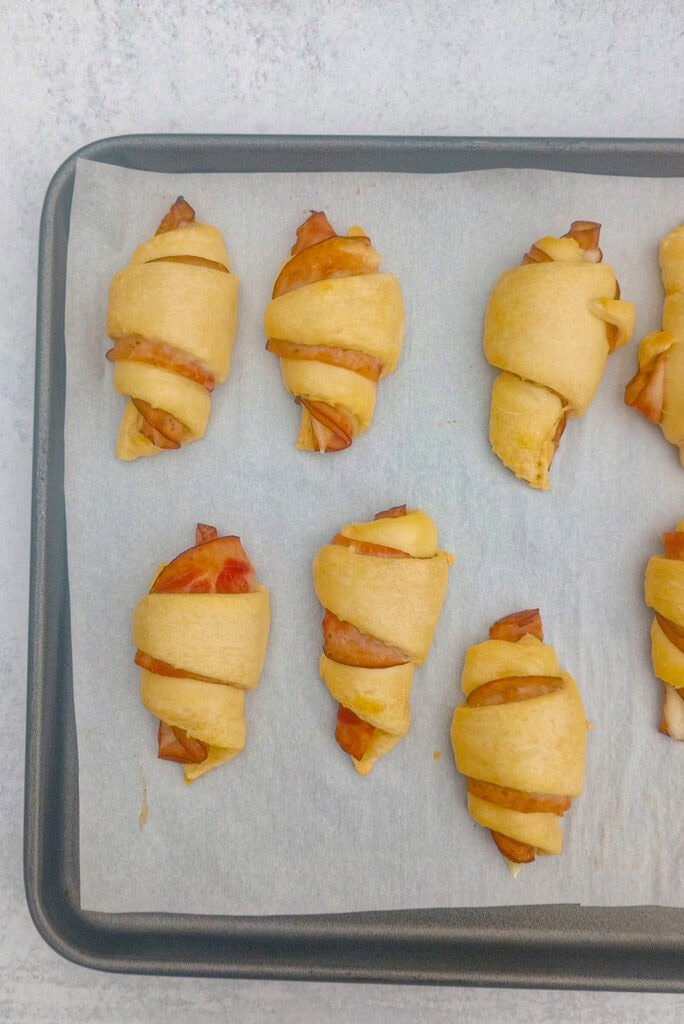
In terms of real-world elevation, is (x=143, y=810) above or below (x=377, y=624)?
below

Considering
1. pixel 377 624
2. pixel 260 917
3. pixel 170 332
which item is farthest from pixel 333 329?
pixel 260 917

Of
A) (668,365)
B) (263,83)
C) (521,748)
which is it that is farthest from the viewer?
(263,83)

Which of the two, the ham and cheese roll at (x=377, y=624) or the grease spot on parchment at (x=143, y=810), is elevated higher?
the ham and cheese roll at (x=377, y=624)

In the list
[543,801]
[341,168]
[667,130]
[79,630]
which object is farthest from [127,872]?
[667,130]

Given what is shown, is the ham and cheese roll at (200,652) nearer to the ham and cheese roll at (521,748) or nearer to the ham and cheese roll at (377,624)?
the ham and cheese roll at (377,624)

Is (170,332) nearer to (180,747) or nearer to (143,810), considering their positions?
(180,747)

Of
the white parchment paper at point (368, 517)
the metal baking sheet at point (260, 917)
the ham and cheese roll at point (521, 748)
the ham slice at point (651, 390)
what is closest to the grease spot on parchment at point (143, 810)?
the white parchment paper at point (368, 517)
